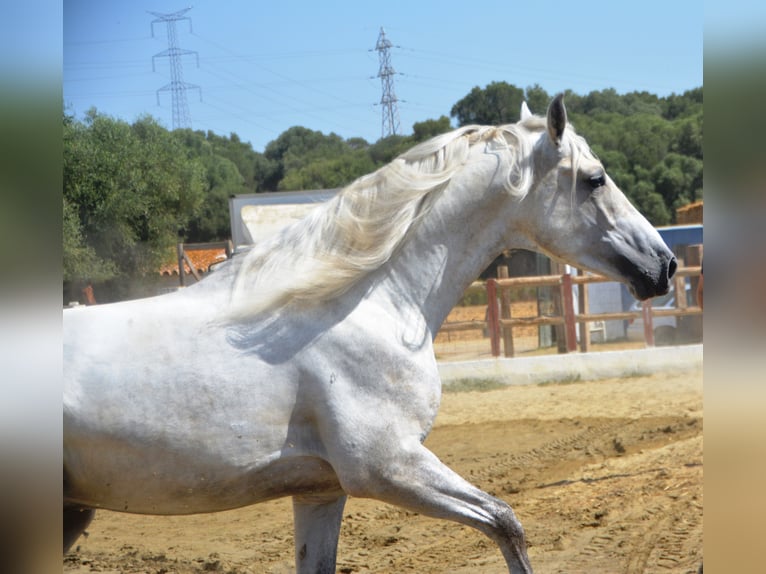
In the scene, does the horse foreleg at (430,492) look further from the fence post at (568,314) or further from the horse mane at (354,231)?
the fence post at (568,314)

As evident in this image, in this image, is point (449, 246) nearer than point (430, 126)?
Yes

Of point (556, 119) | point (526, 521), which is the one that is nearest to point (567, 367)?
point (526, 521)

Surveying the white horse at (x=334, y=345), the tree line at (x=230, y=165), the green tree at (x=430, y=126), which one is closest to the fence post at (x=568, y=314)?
the tree line at (x=230, y=165)

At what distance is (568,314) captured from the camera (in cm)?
1134

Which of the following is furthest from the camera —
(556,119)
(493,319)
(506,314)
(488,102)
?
(488,102)

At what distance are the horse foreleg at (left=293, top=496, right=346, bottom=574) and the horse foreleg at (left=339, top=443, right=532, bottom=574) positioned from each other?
1.26 ft

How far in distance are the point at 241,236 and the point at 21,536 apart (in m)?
14.3

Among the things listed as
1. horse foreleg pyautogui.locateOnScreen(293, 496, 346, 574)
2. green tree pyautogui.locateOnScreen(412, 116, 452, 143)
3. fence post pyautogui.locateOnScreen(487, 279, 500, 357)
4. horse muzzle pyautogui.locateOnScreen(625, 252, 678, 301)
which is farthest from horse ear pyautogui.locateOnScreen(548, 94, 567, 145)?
green tree pyautogui.locateOnScreen(412, 116, 452, 143)

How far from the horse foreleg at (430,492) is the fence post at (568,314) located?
898 centimetres

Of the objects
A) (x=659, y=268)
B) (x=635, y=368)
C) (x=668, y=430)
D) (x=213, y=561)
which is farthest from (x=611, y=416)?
(x=659, y=268)

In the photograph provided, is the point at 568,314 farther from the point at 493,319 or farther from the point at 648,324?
the point at 648,324

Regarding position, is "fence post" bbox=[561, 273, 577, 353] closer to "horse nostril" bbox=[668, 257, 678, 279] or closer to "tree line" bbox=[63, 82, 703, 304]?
"tree line" bbox=[63, 82, 703, 304]

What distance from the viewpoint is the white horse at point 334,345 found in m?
2.41

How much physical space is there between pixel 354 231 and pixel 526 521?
9.49ft
